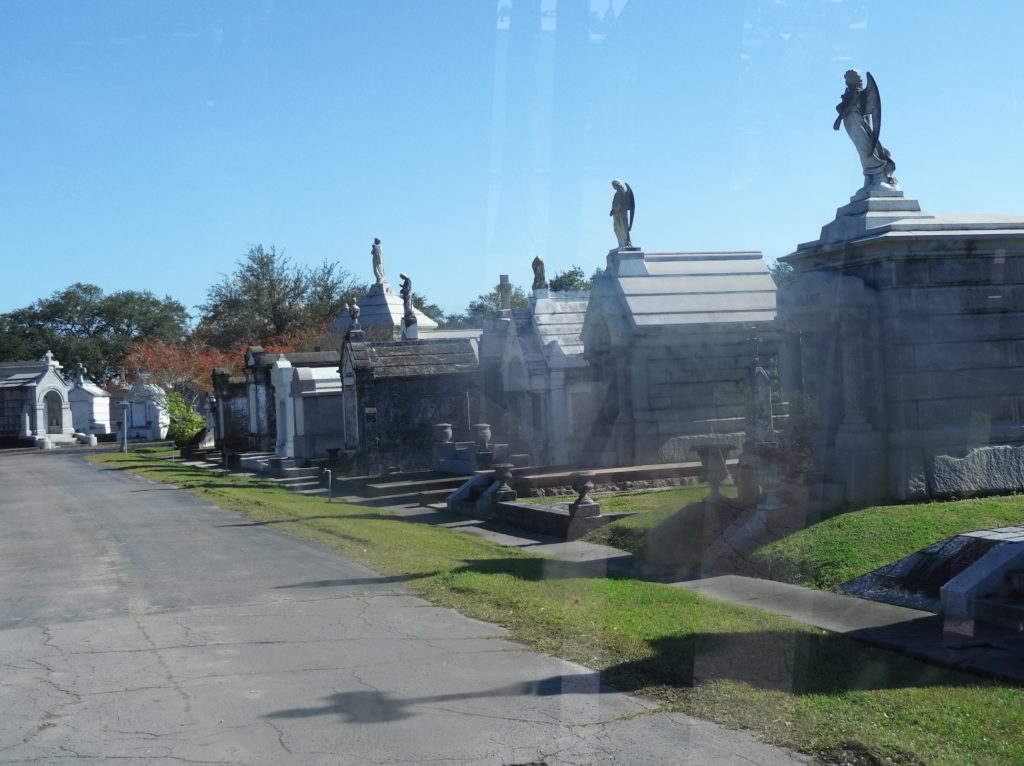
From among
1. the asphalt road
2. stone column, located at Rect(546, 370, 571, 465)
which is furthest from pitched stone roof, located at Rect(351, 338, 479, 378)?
the asphalt road

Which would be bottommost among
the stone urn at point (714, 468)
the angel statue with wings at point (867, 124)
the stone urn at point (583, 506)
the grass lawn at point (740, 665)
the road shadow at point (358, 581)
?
the road shadow at point (358, 581)

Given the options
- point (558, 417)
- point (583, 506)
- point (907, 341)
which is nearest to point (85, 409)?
point (558, 417)

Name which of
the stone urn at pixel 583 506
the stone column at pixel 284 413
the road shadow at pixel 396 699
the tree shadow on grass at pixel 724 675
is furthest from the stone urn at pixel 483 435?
the road shadow at pixel 396 699

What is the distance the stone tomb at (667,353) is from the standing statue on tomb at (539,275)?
4.43 meters

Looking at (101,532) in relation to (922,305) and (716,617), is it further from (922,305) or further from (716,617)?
(922,305)

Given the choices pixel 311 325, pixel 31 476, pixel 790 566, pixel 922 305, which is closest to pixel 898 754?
pixel 790 566

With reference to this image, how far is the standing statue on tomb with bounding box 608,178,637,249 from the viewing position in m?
22.9

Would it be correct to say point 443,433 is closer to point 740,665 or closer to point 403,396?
point 403,396

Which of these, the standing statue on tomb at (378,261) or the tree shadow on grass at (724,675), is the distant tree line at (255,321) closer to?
the standing statue on tomb at (378,261)

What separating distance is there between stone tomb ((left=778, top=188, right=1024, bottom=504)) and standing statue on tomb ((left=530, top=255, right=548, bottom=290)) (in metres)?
14.1

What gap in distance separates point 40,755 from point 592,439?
17.5 m

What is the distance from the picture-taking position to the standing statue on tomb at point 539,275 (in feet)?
90.6

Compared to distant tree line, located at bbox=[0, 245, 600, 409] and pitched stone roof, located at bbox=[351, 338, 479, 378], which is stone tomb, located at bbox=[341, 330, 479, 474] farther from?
distant tree line, located at bbox=[0, 245, 600, 409]

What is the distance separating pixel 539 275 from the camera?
28.1m
